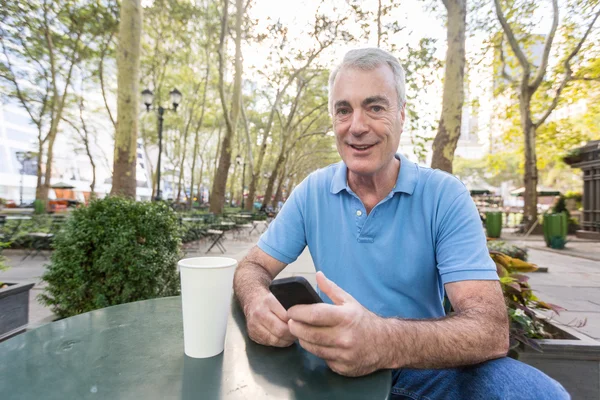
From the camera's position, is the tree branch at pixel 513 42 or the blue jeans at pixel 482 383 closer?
the blue jeans at pixel 482 383

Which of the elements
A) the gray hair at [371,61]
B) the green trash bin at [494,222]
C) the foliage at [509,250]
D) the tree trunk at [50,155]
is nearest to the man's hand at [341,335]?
the gray hair at [371,61]

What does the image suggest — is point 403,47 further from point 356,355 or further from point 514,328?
point 356,355

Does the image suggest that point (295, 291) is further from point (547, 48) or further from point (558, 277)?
point (547, 48)

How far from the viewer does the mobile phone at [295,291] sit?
3.26ft

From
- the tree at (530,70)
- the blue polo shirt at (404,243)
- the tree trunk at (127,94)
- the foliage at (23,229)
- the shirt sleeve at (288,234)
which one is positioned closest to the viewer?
the blue polo shirt at (404,243)

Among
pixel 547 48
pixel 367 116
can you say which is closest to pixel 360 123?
pixel 367 116

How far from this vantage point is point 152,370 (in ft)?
3.01

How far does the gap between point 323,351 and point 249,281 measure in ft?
1.93

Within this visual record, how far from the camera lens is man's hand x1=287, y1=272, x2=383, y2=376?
0.91 meters

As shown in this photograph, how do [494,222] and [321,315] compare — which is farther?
[494,222]

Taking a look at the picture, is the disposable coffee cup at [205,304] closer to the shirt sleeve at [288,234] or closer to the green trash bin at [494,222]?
the shirt sleeve at [288,234]

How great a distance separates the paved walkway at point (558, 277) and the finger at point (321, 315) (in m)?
2.04

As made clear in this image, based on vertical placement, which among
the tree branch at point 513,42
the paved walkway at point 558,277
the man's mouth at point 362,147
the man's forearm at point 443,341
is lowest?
the paved walkway at point 558,277

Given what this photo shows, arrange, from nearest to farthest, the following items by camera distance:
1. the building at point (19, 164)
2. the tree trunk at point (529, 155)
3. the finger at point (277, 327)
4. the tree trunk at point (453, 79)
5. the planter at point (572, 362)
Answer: the finger at point (277, 327) < the planter at point (572, 362) < the tree trunk at point (453, 79) < the tree trunk at point (529, 155) < the building at point (19, 164)
